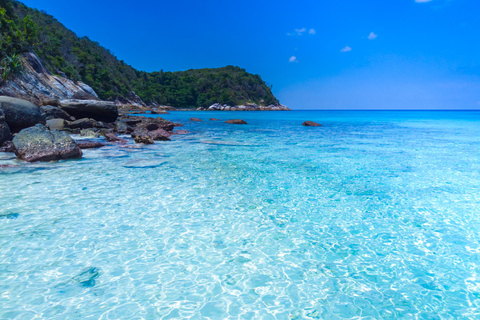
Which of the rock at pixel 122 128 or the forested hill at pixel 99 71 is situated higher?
the forested hill at pixel 99 71

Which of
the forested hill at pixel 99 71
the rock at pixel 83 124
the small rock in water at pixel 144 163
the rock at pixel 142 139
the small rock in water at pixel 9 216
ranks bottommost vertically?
the small rock in water at pixel 9 216

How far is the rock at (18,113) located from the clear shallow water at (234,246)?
23.3 ft

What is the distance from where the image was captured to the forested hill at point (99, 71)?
40.1 metres

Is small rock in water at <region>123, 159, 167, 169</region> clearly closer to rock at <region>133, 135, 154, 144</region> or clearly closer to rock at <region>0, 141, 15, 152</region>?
rock at <region>0, 141, 15, 152</region>

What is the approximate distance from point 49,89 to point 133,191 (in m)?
37.7

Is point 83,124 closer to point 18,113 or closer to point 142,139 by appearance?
point 18,113

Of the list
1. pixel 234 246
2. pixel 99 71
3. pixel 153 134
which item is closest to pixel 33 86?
pixel 153 134

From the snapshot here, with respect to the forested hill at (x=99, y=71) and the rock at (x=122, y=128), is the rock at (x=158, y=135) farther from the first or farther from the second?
the forested hill at (x=99, y=71)

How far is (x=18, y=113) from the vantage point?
612 inches

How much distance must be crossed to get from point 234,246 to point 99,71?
304 ft

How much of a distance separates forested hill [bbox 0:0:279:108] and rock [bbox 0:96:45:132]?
15.8 meters

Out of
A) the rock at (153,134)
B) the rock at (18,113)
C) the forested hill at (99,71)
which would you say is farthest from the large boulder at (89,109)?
the forested hill at (99,71)

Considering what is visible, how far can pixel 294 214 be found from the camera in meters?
7.04

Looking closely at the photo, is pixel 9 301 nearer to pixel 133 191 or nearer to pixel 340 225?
pixel 133 191
